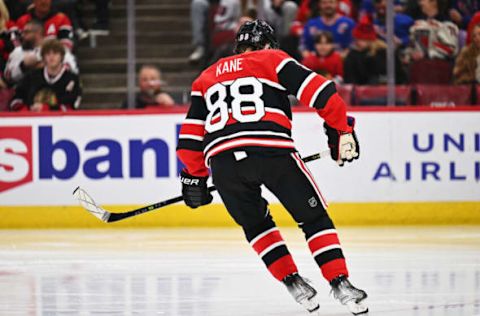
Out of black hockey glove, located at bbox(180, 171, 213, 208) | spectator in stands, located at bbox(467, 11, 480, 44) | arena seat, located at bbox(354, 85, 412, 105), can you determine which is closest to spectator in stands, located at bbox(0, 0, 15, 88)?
arena seat, located at bbox(354, 85, 412, 105)

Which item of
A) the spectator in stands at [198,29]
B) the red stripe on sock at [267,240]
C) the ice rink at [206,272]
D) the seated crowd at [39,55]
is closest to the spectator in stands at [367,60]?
the spectator in stands at [198,29]

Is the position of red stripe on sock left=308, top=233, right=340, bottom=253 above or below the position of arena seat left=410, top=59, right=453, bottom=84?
above

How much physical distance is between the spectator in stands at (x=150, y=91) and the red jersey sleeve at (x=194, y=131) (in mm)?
4614

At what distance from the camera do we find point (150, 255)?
27.0 ft

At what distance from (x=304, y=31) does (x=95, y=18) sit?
1726mm

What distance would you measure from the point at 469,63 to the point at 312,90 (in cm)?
502

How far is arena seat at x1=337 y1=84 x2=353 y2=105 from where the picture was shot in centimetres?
1022

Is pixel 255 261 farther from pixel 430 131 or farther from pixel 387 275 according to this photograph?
pixel 430 131

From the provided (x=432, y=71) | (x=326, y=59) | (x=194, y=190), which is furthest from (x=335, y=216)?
(x=194, y=190)

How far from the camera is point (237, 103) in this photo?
5.39m

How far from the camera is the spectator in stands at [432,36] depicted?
10.1m

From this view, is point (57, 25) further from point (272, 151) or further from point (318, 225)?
point (318, 225)

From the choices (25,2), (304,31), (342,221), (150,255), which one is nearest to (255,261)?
(150,255)

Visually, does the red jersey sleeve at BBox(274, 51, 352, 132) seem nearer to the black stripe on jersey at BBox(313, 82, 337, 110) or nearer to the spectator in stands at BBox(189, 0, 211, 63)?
the black stripe on jersey at BBox(313, 82, 337, 110)
